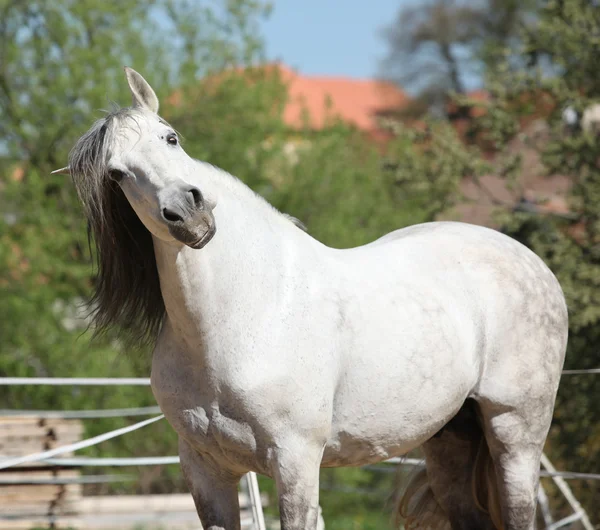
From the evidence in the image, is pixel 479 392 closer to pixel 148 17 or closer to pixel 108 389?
pixel 108 389

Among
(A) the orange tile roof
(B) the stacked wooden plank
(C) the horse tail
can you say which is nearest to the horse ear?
(C) the horse tail

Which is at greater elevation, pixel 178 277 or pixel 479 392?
pixel 178 277

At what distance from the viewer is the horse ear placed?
2910 mm

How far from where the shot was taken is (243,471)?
297 centimetres

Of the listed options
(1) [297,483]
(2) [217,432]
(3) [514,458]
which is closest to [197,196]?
(2) [217,432]

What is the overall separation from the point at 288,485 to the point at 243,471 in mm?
238

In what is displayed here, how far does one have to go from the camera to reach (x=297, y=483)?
279cm

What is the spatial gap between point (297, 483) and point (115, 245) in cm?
93

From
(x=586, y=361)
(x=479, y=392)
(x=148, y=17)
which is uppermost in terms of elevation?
(x=148, y=17)

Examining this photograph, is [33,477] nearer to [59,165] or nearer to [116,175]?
[116,175]

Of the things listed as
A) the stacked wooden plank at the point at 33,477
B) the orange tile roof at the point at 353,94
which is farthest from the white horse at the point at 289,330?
the orange tile roof at the point at 353,94

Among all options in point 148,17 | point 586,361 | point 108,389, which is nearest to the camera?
point 586,361

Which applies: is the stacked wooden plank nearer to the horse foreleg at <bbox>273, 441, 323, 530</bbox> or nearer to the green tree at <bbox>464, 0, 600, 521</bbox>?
the horse foreleg at <bbox>273, 441, 323, 530</bbox>

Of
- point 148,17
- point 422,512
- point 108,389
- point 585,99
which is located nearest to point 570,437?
point 585,99
